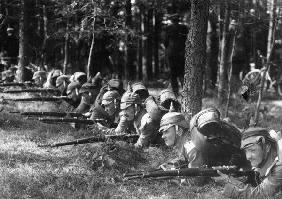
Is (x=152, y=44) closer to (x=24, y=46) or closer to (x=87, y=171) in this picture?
(x=24, y=46)

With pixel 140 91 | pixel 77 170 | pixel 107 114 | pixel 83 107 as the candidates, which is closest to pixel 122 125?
pixel 140 91

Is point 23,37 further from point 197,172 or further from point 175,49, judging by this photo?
point 197,172

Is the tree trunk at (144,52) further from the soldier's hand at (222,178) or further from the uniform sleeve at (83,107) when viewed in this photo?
the soldier's hand at (222,178)

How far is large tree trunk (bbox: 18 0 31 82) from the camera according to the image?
16547 mm

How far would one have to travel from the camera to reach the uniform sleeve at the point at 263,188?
554 centimetres

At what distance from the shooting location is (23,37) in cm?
1675

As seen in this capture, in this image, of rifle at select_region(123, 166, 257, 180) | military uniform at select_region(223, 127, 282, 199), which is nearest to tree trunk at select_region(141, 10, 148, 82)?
rifle at select_region(123, 166, 257, 180)

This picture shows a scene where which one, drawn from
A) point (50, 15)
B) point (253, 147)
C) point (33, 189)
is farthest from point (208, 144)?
point (50, 15)

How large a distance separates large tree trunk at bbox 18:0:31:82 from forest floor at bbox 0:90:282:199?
7424 millimetres

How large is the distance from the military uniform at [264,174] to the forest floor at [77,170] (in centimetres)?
36

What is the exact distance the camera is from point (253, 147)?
18.9ft

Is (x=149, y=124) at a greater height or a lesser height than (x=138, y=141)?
greater

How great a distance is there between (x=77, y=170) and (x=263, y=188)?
3099 millimetres

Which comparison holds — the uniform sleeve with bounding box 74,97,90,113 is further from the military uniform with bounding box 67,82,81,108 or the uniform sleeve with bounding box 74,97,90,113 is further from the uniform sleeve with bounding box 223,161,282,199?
the uniform sleeve with bounding box 223,161,282,199
